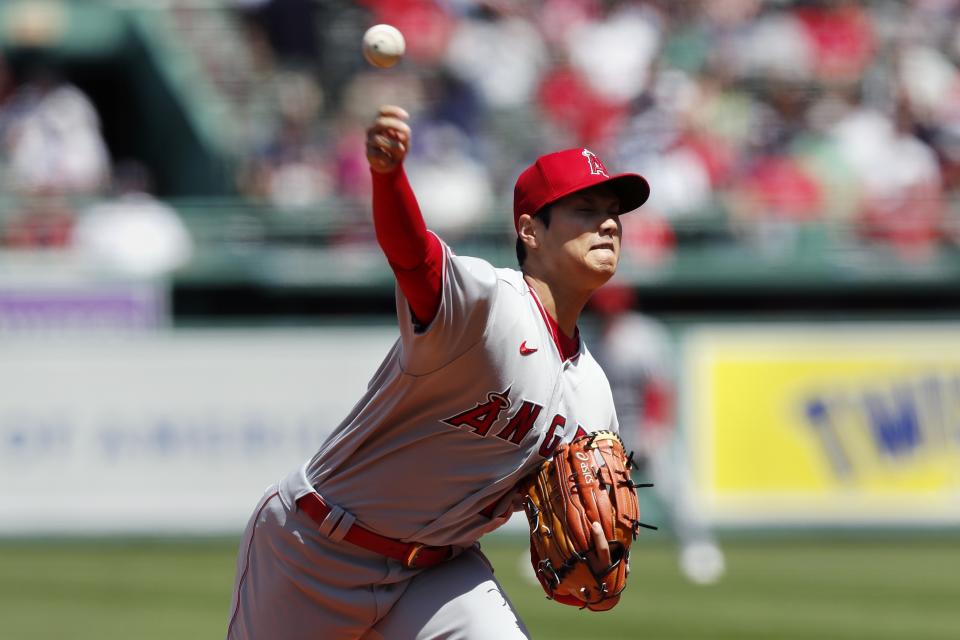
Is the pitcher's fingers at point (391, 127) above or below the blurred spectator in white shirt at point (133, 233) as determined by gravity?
above

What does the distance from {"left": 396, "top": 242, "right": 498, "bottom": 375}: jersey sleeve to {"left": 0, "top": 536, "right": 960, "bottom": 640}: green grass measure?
4382 mm

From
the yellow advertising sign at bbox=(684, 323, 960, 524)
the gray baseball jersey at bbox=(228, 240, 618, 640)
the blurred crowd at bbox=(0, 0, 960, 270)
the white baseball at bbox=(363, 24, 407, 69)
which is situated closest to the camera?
the white baseball at bbox=(363, 24, 407, 69)

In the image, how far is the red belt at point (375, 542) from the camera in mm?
4113

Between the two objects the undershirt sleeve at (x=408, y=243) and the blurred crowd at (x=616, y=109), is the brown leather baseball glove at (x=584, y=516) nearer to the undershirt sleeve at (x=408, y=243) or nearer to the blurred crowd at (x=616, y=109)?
the undershirt sleeve at (x=408, y=243)

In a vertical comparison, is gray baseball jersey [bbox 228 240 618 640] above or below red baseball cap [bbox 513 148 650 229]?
below

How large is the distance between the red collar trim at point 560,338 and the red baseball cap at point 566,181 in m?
0.23

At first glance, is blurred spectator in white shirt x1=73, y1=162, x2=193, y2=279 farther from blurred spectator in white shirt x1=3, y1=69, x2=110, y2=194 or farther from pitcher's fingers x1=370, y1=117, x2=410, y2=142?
pitcher's fingers x1=370, y1=117, x2=410, y2=142

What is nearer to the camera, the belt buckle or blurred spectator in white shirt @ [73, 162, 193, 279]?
the belt buckle

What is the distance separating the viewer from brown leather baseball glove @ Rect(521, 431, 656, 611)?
4.09 metres

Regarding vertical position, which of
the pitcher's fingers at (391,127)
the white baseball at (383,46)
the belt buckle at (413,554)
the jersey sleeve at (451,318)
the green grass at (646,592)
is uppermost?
the white baseball at (383,46)

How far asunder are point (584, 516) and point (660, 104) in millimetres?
9335

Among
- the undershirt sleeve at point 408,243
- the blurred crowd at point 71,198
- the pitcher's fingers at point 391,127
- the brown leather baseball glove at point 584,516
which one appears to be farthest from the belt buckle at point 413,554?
the blurred crowd at point 71,198

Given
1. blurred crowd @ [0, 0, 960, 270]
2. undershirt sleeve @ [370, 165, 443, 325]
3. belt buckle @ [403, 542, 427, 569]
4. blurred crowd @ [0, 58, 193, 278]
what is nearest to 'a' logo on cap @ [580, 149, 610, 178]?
undershirt sleeve @ [370, 165, 443, 325]

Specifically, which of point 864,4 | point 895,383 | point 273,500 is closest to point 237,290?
point 895,383
